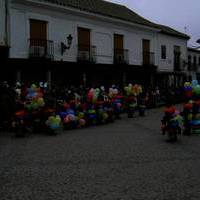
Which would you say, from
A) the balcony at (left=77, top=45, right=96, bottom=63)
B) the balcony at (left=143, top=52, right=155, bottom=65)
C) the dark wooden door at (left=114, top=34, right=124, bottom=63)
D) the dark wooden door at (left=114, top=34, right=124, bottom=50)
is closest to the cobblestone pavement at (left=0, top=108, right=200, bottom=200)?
the balcony at (left=77, top=45, right=96, bottom=63)

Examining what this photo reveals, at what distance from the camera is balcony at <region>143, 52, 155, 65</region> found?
94.6 feet

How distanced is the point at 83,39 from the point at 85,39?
7.1 inches

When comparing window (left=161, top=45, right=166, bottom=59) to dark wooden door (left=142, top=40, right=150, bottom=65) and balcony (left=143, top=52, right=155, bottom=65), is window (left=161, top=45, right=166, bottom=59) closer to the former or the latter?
balcony (left=143, top=52, right=155, bottom=65)

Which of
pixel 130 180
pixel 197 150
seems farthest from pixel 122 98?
pixel 130 180

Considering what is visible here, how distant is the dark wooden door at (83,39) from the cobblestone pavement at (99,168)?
41.8 ft

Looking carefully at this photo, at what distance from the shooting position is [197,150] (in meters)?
8.88

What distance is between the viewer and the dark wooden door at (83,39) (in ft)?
76.7

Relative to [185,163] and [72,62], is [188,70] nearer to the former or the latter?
[72,62]

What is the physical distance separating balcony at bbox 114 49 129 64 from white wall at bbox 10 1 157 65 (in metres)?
0.38

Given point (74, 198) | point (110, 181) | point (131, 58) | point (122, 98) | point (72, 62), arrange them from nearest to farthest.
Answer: point (74, 198) → point (110, 181) → point (122, 98) → point (72, 62) → point (131, 58)

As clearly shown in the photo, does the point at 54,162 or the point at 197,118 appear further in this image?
the point at 197,118

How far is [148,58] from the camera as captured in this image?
29.3 metres

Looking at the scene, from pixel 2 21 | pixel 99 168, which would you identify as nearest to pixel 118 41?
pixel 2 21

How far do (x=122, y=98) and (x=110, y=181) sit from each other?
11201mm
